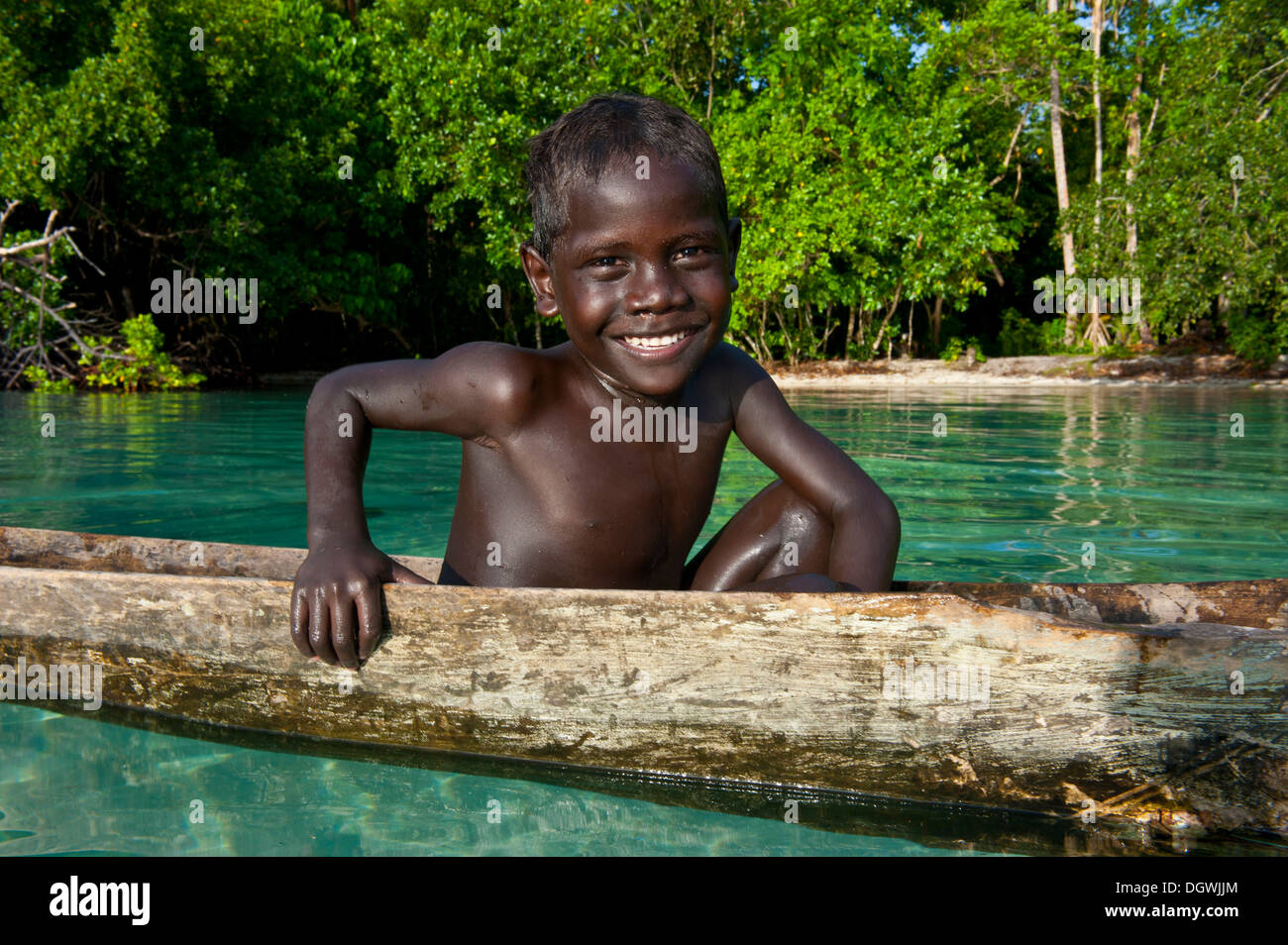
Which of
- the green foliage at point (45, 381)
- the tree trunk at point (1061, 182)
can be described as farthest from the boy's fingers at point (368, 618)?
the tree trunk at point (1061, 182)

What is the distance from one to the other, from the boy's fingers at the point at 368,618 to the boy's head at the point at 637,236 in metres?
0.70

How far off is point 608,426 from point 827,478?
1.71ft

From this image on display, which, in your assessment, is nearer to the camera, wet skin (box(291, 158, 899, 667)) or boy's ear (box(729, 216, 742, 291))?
wet skin (box(291, 158, 899, 667))

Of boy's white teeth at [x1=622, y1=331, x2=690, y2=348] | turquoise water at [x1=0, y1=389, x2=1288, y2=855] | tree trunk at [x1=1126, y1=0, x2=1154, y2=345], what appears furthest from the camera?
tree trunk at [x1=1126, y1=0, x2=1154, y2=345]

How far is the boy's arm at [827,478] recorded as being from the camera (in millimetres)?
2365

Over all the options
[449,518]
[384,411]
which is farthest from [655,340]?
[449,518]

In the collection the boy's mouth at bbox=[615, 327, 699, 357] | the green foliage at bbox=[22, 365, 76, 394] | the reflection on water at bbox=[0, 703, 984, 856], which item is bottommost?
the reflection on water at bbox=[0, 703, 984, 856]

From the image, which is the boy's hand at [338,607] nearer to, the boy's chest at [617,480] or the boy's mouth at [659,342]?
the boy's chest at [617,480]

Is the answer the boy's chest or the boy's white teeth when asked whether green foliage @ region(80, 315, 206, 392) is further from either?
the boy's white teeth

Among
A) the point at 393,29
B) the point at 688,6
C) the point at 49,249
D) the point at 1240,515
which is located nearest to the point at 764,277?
the point at 688,6

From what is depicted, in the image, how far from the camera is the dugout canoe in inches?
71.5

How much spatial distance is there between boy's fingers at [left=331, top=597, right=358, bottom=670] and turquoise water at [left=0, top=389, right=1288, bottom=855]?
27cm

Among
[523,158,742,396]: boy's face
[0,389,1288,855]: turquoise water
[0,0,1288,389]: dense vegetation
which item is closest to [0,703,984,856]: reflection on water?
[0,389,1288,855]: turquoise water

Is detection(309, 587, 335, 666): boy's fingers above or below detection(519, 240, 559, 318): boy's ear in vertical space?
below
